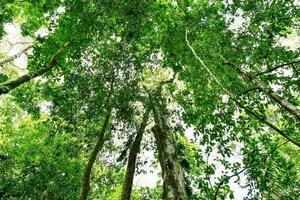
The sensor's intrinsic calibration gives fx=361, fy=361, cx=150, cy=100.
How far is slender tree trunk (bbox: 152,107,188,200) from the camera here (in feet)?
31.9

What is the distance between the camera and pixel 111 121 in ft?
42.1

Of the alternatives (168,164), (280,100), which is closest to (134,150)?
(168,164)

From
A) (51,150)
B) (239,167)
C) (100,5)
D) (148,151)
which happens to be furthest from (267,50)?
(51,150)

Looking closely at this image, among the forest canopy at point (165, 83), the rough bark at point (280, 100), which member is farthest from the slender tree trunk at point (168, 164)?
the rough bark at point (280, 100)

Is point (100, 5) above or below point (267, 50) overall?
above

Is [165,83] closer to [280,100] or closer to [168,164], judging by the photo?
[168,164]

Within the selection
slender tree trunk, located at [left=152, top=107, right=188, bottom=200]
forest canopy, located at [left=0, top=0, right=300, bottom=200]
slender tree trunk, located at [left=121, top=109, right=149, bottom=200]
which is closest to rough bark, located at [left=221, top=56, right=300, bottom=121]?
forest canopy, located at [left=0, top=0, right=300, bottom=200]

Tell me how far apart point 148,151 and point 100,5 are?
270 inches

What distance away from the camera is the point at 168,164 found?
1088 cm

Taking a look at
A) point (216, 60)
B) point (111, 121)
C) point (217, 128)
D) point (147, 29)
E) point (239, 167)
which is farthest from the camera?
point (111, 121)

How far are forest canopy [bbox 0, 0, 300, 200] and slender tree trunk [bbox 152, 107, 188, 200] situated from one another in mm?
40

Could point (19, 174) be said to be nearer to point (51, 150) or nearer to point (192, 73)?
point (51, 150)

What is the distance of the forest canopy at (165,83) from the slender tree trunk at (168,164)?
4 cm

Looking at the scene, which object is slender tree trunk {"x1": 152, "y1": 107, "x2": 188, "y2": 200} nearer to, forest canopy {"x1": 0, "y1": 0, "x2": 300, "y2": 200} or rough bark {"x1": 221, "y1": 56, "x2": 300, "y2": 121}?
forest canopy {"x1": 0, "y1": 0, "x2": 300, "y2": 200}
